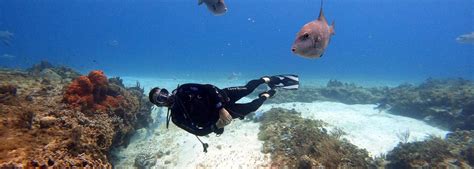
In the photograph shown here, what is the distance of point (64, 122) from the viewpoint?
20.1 ft

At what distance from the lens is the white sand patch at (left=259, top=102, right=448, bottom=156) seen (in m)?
10.1

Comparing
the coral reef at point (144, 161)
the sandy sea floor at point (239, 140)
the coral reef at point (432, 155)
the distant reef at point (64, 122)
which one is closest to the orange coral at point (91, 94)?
the distant reef at point (64, 122)

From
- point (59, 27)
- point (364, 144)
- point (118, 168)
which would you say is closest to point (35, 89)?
point (118, 168)

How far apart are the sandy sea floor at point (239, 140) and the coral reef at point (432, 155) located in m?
0.90

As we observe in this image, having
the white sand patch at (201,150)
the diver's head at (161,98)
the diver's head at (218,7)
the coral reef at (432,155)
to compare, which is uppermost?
the diver's head at (218,7)

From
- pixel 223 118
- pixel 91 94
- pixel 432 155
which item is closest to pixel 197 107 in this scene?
pixel 223 118

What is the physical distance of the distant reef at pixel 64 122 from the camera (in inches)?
177

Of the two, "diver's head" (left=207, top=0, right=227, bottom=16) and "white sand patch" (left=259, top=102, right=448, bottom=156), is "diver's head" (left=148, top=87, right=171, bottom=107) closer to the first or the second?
"diver's head" (left=207, top=0, right=227, bottom=16)

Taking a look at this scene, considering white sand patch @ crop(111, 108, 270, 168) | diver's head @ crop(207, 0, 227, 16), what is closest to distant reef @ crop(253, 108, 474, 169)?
white sand patch @ crop(111, 108, 270, 168)

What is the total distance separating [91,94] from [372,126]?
415 inches

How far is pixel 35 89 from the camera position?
932cm

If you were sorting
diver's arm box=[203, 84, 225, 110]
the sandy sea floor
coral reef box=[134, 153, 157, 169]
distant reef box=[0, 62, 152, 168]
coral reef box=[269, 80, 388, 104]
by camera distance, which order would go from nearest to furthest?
1. distant reef box=[0, 62, 152, 168]
2. diver's arm box=[203, 84, 225, 110]
3. coral reef box=[134, 153, 157, 169]
4. the sandy sea floor
5. coral reef box=[269, 80, 388, 104]

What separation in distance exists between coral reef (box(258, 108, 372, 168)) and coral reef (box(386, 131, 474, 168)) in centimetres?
85

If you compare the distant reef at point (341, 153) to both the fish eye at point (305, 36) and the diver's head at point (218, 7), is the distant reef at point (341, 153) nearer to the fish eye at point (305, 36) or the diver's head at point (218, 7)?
the diver's head at point (218, 7)
